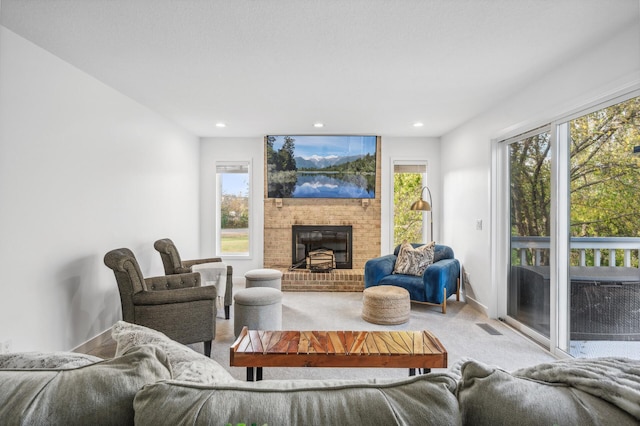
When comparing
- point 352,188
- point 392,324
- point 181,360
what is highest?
point 352,188

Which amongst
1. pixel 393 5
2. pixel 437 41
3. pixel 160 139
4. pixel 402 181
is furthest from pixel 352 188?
pixel 393 5

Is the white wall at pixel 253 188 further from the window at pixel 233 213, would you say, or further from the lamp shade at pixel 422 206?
the lamp shade at pixel 422 206

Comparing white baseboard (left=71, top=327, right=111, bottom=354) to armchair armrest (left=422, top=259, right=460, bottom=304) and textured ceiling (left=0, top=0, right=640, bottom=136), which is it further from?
armchair armrest (left=422, top=259, right=460, bottom=304)

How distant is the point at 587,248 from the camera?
276 cm

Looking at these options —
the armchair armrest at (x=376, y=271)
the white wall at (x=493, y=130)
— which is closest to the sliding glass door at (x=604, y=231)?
the white wall at (x=493, y=130)

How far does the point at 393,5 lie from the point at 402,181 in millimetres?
4159

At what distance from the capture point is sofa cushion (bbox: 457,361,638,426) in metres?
0.73

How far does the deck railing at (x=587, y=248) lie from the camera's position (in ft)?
7.95

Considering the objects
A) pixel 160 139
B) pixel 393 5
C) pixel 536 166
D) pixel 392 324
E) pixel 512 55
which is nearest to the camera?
pixel 393 5

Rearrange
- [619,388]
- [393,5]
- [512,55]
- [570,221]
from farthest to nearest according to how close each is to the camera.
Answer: [570,221]
[512,55]
[393,5]
[619,388]

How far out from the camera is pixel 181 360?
3.68 ft

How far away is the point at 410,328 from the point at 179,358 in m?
3.03

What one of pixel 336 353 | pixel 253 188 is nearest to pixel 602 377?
pixel 336 353

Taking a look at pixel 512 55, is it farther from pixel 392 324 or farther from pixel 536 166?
pixel 392 324
